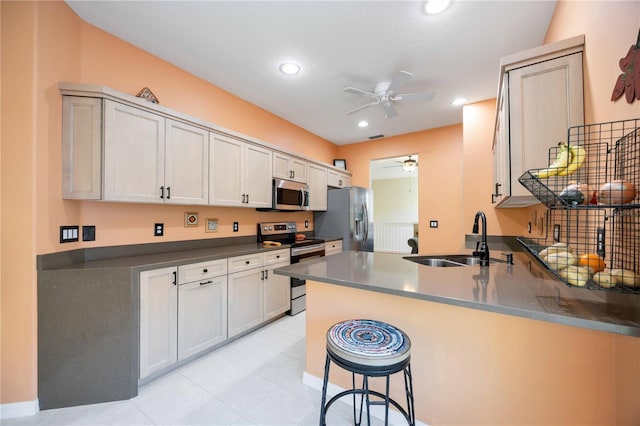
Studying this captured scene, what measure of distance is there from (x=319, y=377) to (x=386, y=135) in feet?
12.8

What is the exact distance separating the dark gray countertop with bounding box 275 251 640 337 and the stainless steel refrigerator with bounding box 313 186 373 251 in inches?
92.6

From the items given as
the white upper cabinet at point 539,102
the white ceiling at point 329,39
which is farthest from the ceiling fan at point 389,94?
the white upper cabinet at point 539,102

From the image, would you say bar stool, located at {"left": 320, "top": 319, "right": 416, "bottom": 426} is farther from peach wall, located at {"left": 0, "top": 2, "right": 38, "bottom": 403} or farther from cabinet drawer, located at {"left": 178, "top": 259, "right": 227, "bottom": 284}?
peach wall, located at {"left": 0, "top": 2, "right": 38, "bottom": 403}

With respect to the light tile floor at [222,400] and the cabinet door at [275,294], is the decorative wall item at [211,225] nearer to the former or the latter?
the cabinet door at [275,294]

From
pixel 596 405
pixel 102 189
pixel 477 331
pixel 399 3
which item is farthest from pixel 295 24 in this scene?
pixel 596 405

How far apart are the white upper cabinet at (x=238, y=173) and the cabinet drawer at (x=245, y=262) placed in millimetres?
591

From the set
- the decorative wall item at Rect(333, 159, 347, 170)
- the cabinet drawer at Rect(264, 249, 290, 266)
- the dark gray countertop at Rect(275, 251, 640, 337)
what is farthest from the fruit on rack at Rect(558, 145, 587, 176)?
the decorative wall item at Rect(333, 159, 347, 170)

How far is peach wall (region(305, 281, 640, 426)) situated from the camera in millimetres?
1058

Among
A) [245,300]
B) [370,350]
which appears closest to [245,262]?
[245,300]

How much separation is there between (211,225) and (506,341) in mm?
2720

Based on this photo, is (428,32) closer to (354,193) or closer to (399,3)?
(399,3)

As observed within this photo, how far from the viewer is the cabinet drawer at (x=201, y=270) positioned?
82.2 inches

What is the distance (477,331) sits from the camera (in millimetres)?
1276

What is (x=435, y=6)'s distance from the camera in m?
1.75
